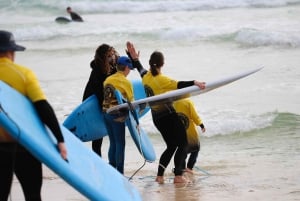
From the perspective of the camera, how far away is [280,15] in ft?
87.8

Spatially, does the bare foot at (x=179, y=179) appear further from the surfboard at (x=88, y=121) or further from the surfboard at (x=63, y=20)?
the surfboard at (x=63, y=20)

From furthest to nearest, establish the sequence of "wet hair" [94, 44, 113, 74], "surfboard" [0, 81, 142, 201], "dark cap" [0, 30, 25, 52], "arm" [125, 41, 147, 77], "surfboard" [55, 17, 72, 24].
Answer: "surfboard" [55, 17, 72, 24] → "arm" [125, 41, 147, 77] → "wet hair" [94, 44, 113, 74] → "dark cap" [0, 30, 25, 52] → "surfboard" [0, 81, 142, 201]

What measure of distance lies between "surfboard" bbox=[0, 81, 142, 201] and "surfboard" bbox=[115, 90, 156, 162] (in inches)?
83.6

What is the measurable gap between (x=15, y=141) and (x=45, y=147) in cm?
40

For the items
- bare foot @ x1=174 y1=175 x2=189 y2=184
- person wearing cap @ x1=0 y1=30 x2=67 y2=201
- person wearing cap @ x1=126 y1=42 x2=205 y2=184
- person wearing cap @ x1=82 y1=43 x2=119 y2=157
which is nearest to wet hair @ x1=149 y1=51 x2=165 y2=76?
person wearing cap @ x1=126 y1=42 x2=205 y2=184

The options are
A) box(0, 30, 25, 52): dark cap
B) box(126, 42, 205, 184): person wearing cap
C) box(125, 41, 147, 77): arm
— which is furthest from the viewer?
box(125, 41, 147, 77): arm

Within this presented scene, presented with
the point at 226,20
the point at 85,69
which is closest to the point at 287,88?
the point at 85,69

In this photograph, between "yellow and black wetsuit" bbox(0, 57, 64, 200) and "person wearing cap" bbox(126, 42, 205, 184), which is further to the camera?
"person wearing cap" bbox(126, 42, 205, 184)

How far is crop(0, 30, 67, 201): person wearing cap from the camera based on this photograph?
472cm

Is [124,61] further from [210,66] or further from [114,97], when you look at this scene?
[210,66]

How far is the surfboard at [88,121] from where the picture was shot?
7.93 m

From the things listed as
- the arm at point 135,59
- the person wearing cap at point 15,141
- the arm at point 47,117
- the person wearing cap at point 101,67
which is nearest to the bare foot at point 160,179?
the person wearing cap at point 101,67

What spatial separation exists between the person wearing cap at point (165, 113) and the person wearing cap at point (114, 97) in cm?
22

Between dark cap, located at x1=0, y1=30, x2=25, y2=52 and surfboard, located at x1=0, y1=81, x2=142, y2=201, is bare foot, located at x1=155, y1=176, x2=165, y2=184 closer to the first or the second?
surfboard, located at x1=0, y1=81, x2=142, y2=201
